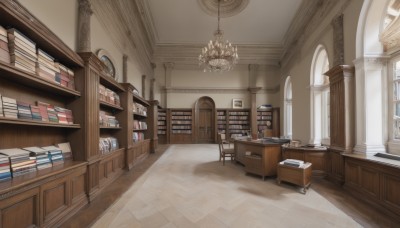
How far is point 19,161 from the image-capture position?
1.97 meters

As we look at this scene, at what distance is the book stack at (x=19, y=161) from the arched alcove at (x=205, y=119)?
9.43 metres

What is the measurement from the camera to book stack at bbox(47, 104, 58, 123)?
243 cm

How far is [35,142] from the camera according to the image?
7.82ft

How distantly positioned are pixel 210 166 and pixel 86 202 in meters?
3.35

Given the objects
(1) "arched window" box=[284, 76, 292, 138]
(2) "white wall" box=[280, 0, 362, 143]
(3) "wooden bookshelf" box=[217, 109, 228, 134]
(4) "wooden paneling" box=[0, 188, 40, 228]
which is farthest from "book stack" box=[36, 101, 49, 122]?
(1) "arched window" box=[284, 76, 292, 138]

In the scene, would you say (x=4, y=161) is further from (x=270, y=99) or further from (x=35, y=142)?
(x=270, y=99)

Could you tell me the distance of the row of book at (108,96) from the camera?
12.4 feet

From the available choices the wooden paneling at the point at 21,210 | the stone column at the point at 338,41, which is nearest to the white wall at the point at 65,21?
the wooden paneling at the point at 21,210

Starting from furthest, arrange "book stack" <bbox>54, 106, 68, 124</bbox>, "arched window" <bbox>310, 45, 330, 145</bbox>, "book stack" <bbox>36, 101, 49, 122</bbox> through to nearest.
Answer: "arched window" <bbox>310, 45, 330, 145</bbox> < "book stack" <bbox>54, 106, 68, 124</bbox> < "book stack" <bbox>36, 101, 49, 122</bbox>

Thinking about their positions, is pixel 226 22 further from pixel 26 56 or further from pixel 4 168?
pixel 4 168

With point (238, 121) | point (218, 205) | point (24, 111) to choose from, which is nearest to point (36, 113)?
point (24, 111)

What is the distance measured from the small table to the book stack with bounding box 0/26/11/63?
439 cm

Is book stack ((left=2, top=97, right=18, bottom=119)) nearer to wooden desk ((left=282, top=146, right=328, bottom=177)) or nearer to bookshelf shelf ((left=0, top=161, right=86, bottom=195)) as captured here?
bookshelf shelf ((left=0, top=161, right=86, bottom=195))

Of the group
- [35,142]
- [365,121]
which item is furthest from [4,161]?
[365,121]
